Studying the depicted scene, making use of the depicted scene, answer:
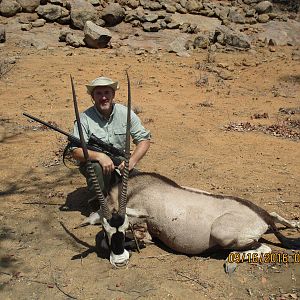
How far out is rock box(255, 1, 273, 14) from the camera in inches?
782

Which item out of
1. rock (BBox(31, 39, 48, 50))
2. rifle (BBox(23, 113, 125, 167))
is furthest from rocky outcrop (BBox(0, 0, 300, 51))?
rifle (BBox(23, 113, 125, 167))

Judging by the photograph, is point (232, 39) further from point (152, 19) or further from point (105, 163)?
point (105, 163)

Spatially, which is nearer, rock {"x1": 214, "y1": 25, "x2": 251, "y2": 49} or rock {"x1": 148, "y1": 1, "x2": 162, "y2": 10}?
rock {"x1": 214, "y1": 25, "x2": 251, "y2": 49}

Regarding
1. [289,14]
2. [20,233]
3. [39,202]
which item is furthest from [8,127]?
[289,14]

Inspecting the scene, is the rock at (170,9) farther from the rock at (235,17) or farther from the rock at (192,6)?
the rock at (235,17)

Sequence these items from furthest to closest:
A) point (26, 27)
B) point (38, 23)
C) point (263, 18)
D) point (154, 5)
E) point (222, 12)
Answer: point (263, 18) < point (222, 12) < point (154, 5) < point (38, 23) < point (26, 27)

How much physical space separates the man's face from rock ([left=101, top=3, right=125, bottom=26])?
40.2ft

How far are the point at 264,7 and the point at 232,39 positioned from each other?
434cm

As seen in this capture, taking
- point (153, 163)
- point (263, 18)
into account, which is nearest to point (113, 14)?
point (263, 18)

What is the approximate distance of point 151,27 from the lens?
16.8m

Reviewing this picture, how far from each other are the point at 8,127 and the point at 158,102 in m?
3.66

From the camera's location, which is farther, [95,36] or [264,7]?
[264,7]

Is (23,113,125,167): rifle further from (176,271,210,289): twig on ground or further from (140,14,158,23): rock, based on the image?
(140,14,158,23): rock
